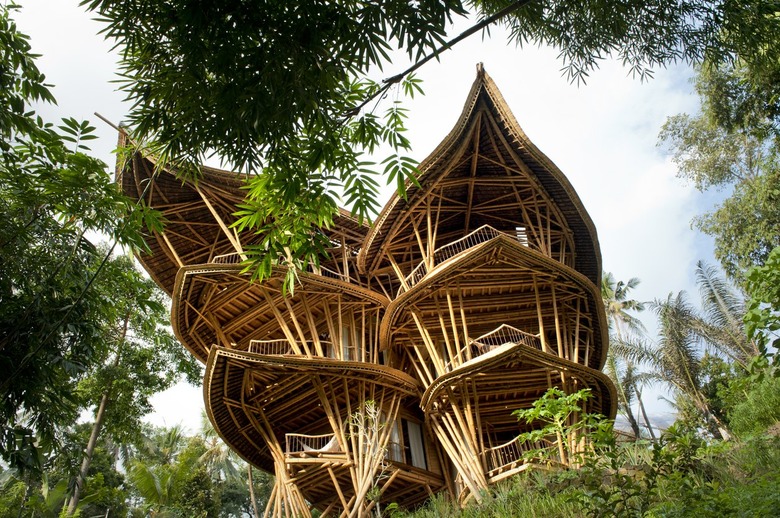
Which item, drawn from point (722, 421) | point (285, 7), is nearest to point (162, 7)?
point (285, 7)

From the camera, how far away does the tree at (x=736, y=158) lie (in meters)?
16.7

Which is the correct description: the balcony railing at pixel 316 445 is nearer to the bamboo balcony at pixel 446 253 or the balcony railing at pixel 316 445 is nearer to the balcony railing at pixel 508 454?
the balcony railing at pixel 508 454

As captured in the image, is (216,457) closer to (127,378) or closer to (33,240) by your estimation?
(127,378)

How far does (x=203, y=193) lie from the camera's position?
1789cm

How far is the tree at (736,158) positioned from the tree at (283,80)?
1300 centimetres

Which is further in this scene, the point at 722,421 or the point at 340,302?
the point at 722,421

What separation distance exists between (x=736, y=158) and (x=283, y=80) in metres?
22.3

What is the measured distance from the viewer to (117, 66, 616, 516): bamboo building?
1477 centimetres

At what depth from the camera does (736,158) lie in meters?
21.2

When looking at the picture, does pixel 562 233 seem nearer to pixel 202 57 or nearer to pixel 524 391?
pixel 524 391

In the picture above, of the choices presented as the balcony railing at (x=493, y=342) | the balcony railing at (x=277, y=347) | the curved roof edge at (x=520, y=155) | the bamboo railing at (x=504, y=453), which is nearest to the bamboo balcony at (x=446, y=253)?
the curved roof edge at (x=520, y=155)

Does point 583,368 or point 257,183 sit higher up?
point 583,368

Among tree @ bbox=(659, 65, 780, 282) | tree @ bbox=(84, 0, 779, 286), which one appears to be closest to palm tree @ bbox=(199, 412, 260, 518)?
tree @ bbox=(659, 65, 780, 282)

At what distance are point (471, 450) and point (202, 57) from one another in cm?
1255
